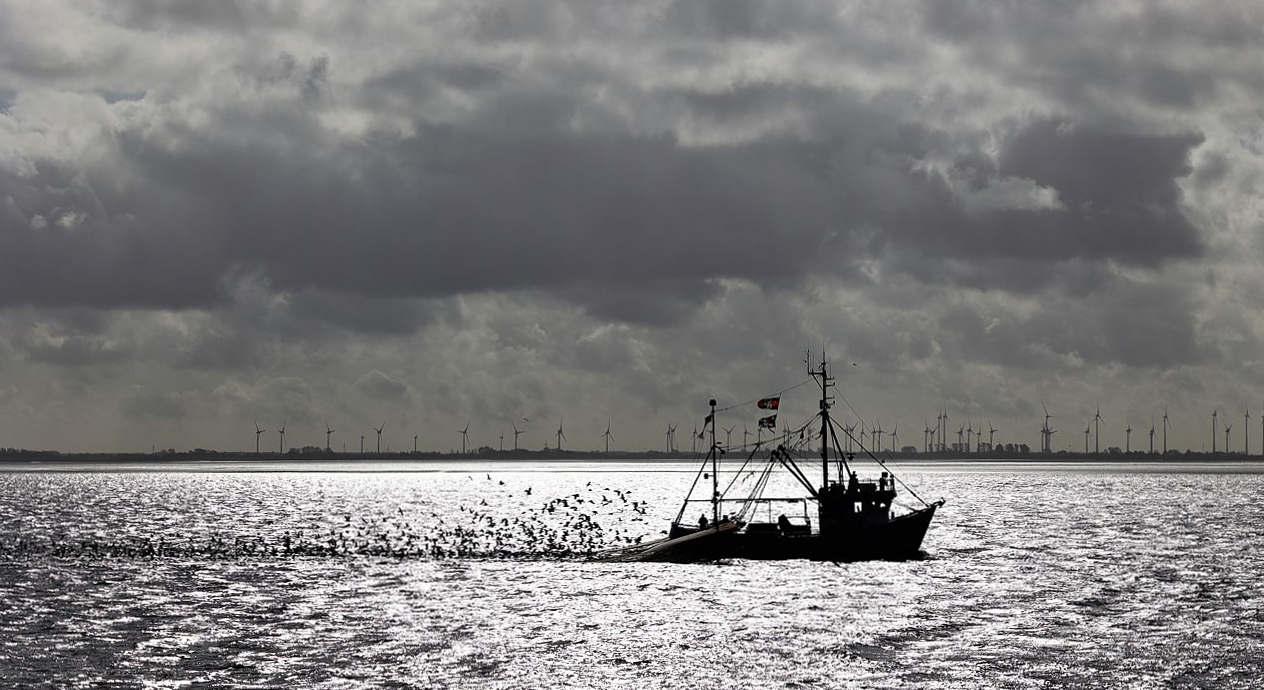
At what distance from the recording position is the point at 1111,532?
166375mm

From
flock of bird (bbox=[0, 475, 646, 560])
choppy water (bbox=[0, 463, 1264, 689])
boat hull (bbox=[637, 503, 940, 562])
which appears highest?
boat hull (bbox=[637, 503, 940, 562])

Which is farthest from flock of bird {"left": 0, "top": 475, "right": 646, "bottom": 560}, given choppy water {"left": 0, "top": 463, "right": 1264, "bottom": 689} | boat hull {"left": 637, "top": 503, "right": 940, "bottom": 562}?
boat hull {"left": 637, "top": 503, "right": 940, "bottom": 562}

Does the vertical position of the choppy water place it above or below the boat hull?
below

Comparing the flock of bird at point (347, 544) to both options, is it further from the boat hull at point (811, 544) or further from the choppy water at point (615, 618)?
the boat hull at point (811, 544)

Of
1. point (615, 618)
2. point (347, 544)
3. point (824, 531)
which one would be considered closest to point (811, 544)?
point (824, 531)

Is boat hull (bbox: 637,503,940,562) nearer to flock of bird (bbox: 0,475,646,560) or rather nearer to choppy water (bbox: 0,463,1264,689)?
choppy water (bbox: 0,463,1264,689)

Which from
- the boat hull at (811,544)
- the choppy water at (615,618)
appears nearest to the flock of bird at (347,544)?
the choppy water at (615,618)

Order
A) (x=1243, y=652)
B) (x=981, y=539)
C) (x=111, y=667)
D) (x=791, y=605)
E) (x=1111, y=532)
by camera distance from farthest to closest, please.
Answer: (x=1111, y=532) → (x=981, y=539) → (x=791, y=605) → (x=1243, y=652) → (x=111, y=667)

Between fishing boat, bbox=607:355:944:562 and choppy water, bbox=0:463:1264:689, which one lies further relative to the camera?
fishing boat, bbox=607:355:944:562

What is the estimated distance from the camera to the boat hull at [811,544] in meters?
115

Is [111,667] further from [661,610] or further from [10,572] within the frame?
[10,572]

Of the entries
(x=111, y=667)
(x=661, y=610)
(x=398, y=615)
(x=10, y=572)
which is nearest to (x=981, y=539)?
(x=661, y=610)

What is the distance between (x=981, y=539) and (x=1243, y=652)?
85.9m

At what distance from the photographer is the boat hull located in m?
115
